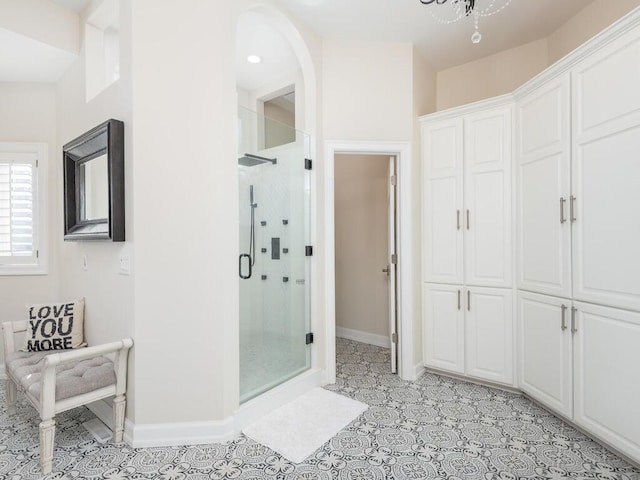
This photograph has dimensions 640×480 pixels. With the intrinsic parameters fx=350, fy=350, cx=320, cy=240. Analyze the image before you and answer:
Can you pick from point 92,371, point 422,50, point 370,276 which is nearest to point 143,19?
point 92,371

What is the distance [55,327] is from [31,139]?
72.4 inches

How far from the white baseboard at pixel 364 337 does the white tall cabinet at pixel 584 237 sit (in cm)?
160

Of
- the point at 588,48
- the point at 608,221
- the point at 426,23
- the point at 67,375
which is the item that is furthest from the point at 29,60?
the point at 608,221

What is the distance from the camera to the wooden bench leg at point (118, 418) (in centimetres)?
214

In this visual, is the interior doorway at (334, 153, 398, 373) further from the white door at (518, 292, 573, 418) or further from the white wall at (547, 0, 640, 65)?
the white wall at (547, 0, 640, 65)

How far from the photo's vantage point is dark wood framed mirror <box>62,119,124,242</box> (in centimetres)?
212

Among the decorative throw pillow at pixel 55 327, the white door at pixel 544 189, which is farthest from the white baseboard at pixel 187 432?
the white door at pixel 544 189

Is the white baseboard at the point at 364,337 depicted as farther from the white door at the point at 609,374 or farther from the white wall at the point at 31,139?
the white wall at the point at 31,139

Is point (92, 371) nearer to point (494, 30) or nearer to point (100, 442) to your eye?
point (100, 442)

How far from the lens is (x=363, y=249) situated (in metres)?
4.30

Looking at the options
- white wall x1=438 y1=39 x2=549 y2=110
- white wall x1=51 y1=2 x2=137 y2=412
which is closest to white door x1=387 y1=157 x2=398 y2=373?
white wall x1=438 y1=39 x2=549 y2=110

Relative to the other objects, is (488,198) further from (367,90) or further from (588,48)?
(367,90)

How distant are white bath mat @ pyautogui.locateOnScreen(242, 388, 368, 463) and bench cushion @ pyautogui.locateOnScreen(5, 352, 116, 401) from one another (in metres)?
0.94

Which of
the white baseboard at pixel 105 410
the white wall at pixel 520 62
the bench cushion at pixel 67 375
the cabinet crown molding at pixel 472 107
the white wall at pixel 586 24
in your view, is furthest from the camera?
the cabinet crown molding at pixel 472 107
